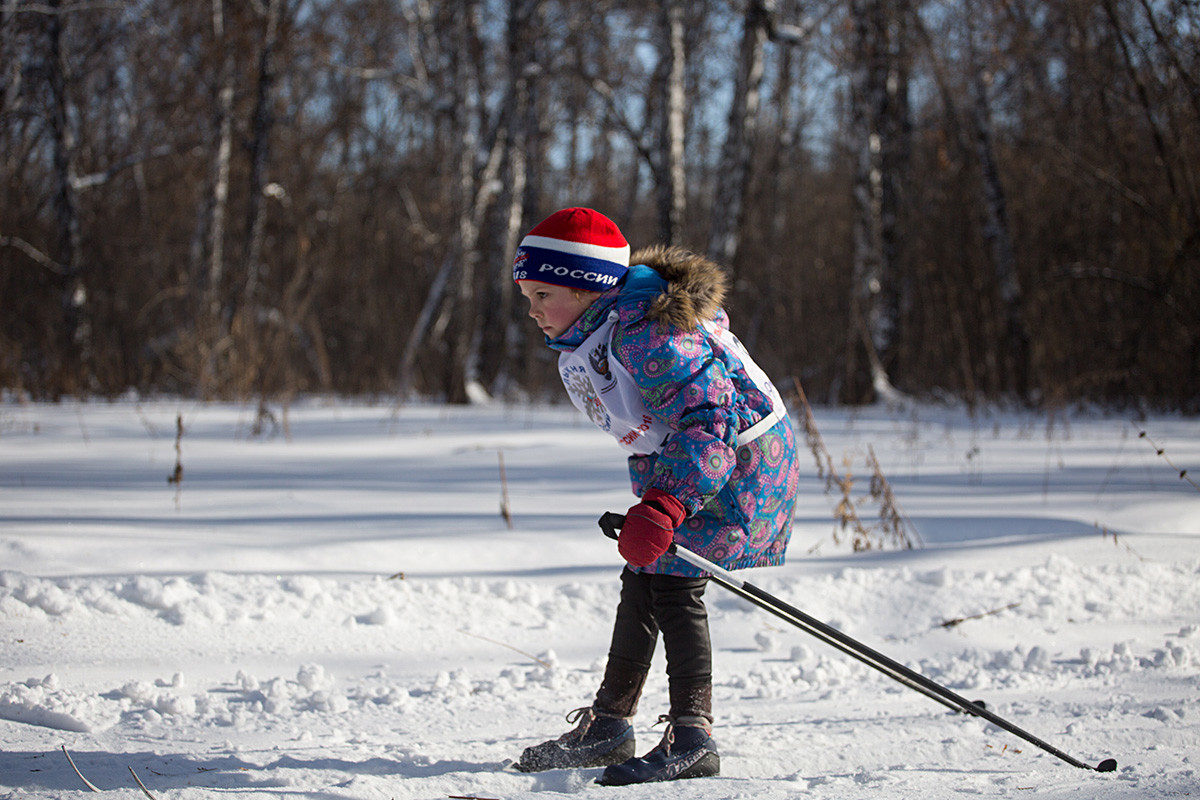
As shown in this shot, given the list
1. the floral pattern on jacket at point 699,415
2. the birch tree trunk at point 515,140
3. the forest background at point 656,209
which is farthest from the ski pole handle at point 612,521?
the birch tree trunk at point 515,140

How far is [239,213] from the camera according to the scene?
16.9m

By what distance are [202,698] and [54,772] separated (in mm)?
475

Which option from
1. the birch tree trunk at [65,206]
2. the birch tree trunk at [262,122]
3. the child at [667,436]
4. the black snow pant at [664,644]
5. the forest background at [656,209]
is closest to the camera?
the child at [667,436]

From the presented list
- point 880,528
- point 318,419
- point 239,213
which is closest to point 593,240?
point 880,528

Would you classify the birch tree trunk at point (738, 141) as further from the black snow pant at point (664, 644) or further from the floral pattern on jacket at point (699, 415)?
the black snow pant at point (664, 644)

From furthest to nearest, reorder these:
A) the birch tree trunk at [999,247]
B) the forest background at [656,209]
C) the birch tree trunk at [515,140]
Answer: the birch tree trunk at [515,140] < the birch tree trunk at [999,247] < the forest background at [656,209]

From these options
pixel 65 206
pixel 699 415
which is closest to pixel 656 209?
pixel 65 206

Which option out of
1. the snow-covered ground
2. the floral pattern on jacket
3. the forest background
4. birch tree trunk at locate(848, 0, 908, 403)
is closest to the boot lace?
the snow-covered ground

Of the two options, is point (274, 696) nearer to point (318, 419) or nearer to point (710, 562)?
point (710, 562)

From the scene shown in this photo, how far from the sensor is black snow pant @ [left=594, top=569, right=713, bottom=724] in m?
1.90

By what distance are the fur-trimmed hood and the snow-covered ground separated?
3.22 feet

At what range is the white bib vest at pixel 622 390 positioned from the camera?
1.87m

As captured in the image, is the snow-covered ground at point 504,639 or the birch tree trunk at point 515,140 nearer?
the snow-covered ground at point 504,639

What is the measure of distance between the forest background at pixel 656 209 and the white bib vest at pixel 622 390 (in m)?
4.34
